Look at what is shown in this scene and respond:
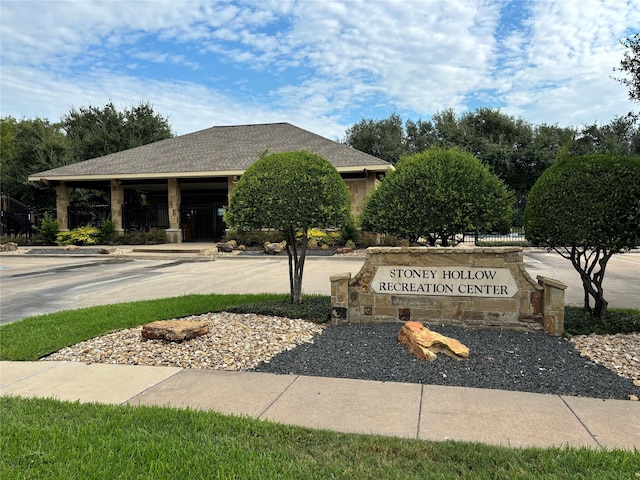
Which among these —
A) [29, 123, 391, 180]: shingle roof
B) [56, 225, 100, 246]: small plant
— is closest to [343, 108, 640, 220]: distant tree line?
[29, 123, 391, 180]: shingle roof

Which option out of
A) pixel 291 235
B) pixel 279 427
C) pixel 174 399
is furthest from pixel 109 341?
pixel 279 427

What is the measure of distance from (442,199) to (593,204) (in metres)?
1.90

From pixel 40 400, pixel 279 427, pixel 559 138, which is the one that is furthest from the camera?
pixel 559 138

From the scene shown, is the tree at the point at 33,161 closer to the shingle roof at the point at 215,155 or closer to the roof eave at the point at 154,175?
the shingle roof at the point at 215,155

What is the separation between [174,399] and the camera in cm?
379

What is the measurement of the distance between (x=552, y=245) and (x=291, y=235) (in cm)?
378

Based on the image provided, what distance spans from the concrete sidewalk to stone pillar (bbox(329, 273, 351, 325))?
1.79 meters

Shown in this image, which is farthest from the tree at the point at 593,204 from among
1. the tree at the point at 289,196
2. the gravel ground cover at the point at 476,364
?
the tree at the point at 289,196

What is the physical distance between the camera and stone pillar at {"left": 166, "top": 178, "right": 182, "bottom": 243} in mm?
23219

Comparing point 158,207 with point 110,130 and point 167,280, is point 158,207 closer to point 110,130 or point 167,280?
point 110,130

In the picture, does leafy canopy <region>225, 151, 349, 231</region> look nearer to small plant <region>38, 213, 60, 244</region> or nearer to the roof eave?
the roof eave

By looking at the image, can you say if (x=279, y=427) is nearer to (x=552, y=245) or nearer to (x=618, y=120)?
(x=552, y=245)

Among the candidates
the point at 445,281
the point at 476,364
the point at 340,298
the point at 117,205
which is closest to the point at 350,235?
the point at 117,205

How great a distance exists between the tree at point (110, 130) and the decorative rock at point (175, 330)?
33.2m
